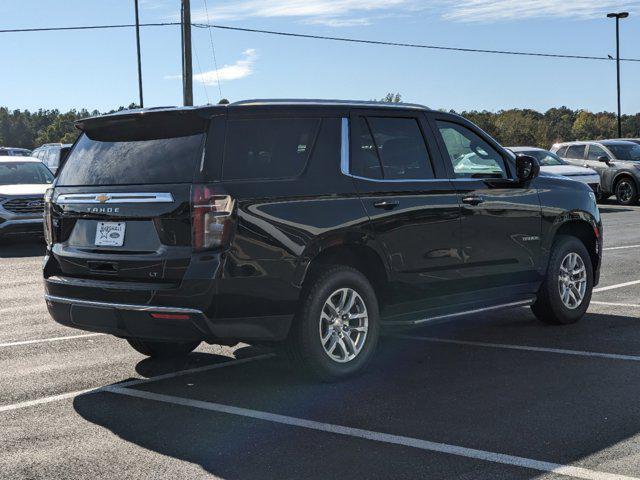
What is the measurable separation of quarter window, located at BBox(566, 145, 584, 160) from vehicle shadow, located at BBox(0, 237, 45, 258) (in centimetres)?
1638

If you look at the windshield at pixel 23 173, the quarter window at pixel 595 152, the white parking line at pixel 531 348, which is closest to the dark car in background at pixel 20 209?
the windshield at pixel 23 173

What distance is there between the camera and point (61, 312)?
6.18 metres

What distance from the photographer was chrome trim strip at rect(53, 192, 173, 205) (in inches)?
224

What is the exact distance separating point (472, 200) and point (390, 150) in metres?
0.85

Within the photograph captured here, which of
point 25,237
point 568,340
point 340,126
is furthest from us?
point 25,237

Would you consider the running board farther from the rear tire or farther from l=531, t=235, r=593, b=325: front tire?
the rear tire

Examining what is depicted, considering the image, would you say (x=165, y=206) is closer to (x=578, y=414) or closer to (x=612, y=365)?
(x=578, y=414)

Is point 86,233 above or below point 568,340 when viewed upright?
above

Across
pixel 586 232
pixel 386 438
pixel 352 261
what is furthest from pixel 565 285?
pixel 386 438

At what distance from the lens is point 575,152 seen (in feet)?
90.4

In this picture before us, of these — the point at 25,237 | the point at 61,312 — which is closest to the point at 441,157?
the point at 61,312

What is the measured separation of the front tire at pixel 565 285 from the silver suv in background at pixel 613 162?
18.9 m

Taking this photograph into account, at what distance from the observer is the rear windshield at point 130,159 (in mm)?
5762

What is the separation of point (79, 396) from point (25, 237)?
11.7 m
